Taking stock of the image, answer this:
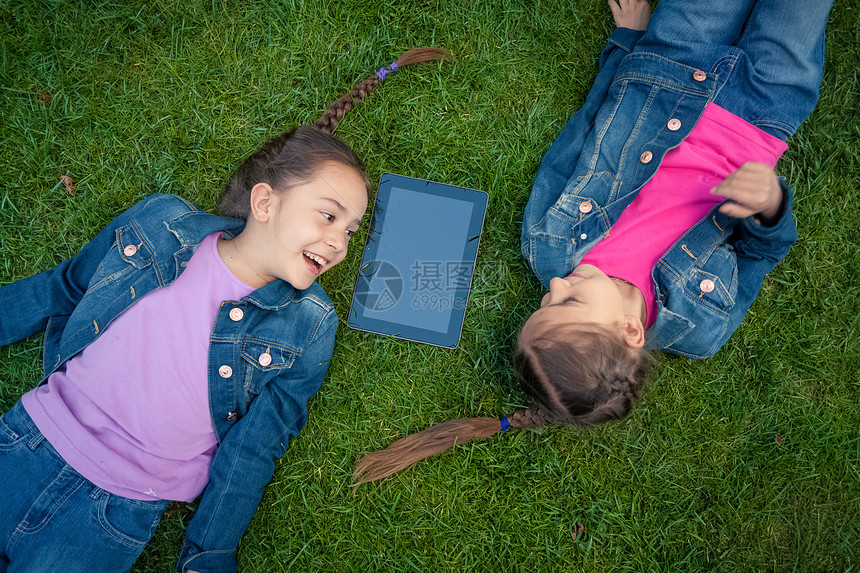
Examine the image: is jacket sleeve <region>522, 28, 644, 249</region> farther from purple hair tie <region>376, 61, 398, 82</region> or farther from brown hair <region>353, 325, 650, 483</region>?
purple hair tie <region>376, 61, 398, 82</region>

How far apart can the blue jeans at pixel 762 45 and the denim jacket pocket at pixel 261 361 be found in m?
2.19

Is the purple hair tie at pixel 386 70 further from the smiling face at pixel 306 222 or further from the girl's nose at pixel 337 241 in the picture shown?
the girl's nose at pixel 337 241

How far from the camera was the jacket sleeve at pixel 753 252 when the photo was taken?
2273mm

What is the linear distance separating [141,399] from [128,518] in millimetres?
500

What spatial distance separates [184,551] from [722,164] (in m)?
2.88

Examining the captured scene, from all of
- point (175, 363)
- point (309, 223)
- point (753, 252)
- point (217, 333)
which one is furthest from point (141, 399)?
point (753, 252)

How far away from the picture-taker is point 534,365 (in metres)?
2.23

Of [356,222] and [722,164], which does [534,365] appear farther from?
[722,164]

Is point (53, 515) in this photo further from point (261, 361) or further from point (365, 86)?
point (365, 86)

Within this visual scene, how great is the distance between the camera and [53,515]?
7.24 feet

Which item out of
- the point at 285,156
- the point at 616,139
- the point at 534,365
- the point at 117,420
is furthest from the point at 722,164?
the point at 117,420

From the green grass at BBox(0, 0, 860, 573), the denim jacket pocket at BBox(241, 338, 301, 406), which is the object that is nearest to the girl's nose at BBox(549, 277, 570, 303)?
the green grass at BBox(0, 0, 860, 573)

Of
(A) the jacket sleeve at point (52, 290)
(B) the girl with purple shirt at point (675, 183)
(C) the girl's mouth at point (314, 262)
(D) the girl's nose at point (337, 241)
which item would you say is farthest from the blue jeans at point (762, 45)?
(A) the jacket sleeve at point (52, 290)

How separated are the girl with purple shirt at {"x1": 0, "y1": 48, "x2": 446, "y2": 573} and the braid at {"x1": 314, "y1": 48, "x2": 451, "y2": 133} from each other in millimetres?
197
